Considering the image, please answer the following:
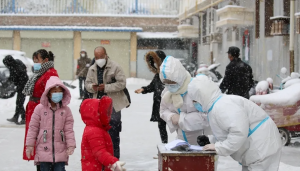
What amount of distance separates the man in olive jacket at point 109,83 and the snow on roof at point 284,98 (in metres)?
2.39

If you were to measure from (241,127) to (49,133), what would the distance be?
206cm

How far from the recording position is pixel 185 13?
28.8 meters

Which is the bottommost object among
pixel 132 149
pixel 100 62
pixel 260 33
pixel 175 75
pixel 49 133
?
pixel 132 149

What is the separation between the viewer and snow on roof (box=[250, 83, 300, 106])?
26.6ft

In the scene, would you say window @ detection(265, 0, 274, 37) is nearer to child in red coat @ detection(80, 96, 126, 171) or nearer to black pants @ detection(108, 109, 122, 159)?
black pants @ detection(108, 109, 122, 159)

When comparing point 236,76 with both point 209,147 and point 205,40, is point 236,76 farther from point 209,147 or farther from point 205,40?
point 205,40

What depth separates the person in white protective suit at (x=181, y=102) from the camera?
4.65 meters

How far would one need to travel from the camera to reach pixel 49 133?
4996 millimetres

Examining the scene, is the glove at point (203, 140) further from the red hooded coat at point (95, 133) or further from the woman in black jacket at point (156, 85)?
the woman in black jacket at point (156, 85)

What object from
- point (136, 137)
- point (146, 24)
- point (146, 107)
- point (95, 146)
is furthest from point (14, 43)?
point (95, 146)

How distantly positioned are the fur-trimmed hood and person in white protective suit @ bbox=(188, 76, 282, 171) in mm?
3011

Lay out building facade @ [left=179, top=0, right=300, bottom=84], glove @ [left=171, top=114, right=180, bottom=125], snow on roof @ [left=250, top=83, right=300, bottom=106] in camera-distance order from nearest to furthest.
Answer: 1. glove @ [left=171, top=114, right=180, bottom=125]
2. snow on roof @ [left=250, top=83, right=300, bottom=106]
3. building facade @ [left=179, top=0, right=300, bottom=84]

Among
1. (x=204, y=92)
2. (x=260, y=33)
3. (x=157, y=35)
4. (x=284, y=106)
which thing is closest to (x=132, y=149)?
(x=284, y=106)

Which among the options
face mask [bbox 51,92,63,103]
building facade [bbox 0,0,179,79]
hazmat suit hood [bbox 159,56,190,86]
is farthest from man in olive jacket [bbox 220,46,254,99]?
building facade [bbox 0,0,179,79]
